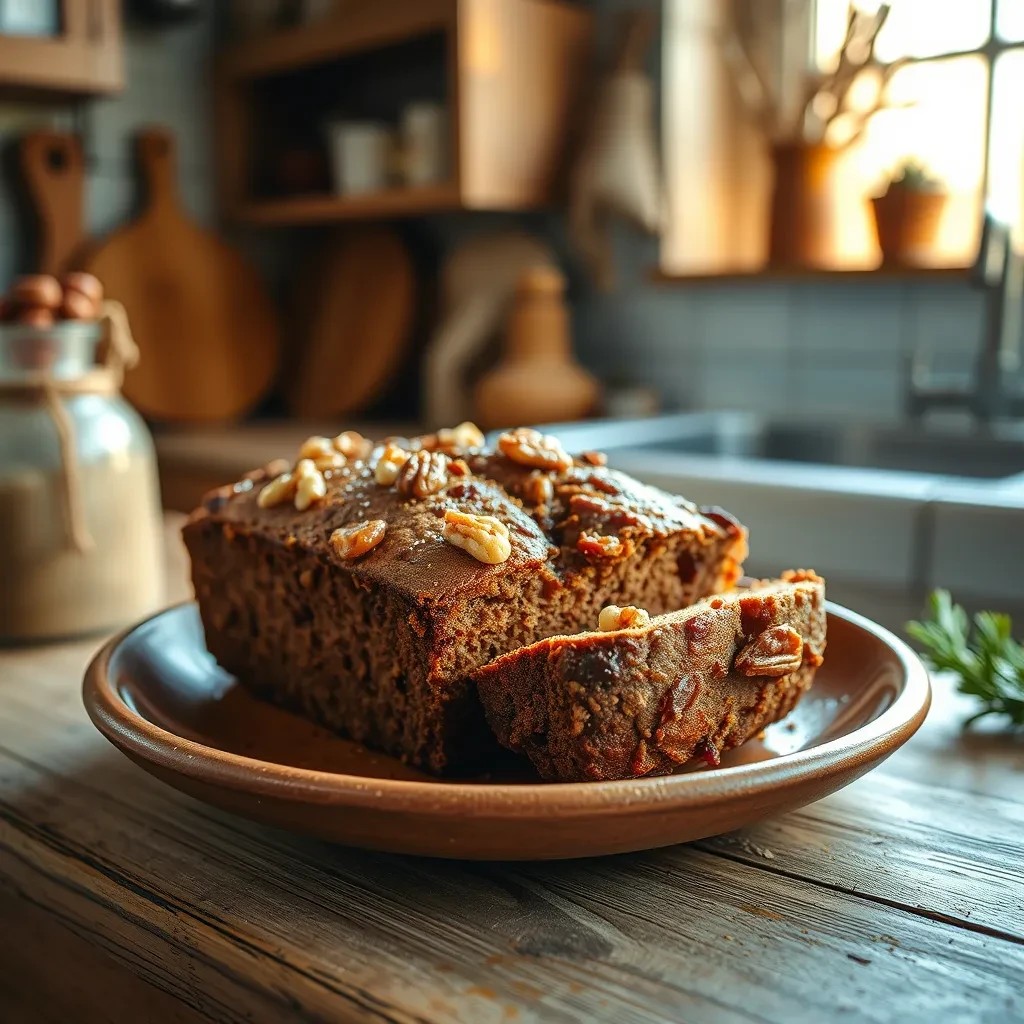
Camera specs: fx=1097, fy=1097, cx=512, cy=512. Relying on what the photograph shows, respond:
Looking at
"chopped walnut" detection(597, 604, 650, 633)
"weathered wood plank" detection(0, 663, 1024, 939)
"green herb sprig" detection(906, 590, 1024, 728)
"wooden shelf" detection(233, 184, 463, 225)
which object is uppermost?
"wooden shelf" detection(233, 184, 463, 225)

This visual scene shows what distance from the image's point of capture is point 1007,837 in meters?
0.68

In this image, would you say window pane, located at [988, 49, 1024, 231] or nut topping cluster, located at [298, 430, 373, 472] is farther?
window pane, located at [988, 49, 1024, 231]

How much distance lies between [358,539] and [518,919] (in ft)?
0.94

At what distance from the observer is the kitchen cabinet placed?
2398mm

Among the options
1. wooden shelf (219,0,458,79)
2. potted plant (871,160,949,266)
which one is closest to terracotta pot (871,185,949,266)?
potted plant (871,160,949,266)

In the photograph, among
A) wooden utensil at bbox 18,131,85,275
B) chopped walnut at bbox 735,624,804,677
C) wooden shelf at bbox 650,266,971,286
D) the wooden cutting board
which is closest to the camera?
chopped walnut at bbox 735,624,804,677

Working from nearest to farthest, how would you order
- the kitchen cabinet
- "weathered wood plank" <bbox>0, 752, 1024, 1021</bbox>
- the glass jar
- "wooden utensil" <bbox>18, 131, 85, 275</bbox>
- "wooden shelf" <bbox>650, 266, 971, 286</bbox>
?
1. "weathered wood plank" <bbox>0, 752, 1024, 1021</bbox>
2. the glass jar
3. "wooden shelf" <bbox>650, 266, 971, 286</bbox>
4. the kitchen cabinet
5. "wooden utensil" <bbox>18, 131, 85, 275</bbox>

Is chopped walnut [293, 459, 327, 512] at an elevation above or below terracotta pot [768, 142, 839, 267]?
below

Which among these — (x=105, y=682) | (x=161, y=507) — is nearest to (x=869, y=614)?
(x=105, y=682)

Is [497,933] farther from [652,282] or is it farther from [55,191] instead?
[55,191]

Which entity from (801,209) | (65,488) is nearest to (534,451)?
(65,488)

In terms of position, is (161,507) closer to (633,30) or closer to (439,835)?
(633,30)

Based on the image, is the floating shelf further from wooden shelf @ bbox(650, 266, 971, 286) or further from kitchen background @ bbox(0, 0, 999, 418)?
wooden shelf @ bbox(650, 266, 971, 286)

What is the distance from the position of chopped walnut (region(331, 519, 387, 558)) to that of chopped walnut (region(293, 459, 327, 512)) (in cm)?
8
